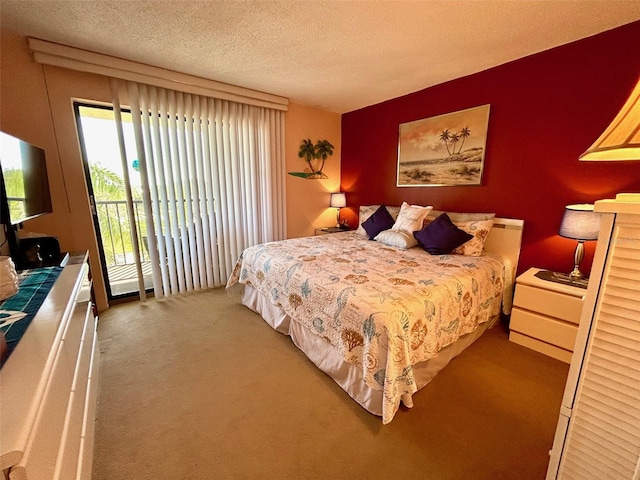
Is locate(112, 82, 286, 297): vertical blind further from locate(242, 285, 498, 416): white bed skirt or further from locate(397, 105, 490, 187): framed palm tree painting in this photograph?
locate(397, 105, 490, 187): framed palm tree painting

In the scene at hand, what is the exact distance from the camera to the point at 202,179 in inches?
127

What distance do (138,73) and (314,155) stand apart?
2.34 m

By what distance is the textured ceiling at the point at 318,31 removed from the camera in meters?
1.76

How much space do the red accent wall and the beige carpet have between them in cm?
128

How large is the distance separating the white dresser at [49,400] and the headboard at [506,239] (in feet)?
10.7

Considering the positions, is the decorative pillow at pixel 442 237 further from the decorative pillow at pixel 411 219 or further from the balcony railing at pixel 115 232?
the balcony railing at pixel 115 232

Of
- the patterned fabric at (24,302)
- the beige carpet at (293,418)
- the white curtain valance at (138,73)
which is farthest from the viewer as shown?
the white curtain valance at (138,73)

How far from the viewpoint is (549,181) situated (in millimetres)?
2387

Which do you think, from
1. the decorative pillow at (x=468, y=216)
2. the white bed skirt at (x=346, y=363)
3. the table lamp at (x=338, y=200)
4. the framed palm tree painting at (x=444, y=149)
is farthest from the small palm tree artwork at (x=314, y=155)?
the white bed skirt at (x=346, y=363)

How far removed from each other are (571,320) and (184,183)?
12.9 ft

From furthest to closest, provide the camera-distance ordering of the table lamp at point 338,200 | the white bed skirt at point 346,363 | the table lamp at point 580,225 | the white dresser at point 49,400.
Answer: the table lamp at point 338,200 → the table lamp at point 580,225 → the white bed skirt at point 346,363 → the white dresser at point 49,400

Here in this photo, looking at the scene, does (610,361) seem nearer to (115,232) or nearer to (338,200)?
(338,200)

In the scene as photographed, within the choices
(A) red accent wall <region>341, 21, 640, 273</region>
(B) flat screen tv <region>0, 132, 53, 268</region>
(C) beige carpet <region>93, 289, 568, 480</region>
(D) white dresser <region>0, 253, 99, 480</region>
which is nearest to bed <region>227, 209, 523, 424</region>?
(C) beige carpet <region>93, 289, 568, 480</region>

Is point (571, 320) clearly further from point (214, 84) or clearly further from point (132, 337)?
point (214, 84)
